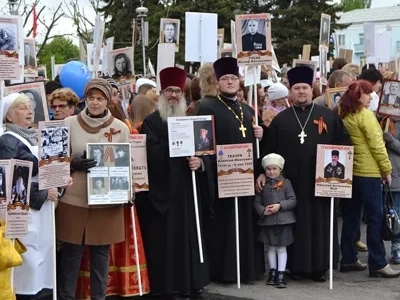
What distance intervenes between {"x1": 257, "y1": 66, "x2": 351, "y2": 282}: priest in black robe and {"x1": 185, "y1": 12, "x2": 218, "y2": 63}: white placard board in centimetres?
392

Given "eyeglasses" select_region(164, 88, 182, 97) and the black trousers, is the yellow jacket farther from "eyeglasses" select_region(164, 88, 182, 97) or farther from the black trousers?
the black trousers

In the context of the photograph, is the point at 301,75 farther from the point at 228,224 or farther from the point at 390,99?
the point at 228,224

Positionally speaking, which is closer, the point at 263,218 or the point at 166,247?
the point at 166,247

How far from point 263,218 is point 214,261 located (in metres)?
0.64

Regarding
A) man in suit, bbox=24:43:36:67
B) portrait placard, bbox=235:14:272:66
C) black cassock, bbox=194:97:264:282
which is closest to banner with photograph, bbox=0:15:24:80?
black cassock, bbox=194:97:264:282

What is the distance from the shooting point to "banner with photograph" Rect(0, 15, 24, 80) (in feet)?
21.5

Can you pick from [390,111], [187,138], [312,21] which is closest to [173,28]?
[390,111]

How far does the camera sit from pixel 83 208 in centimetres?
604

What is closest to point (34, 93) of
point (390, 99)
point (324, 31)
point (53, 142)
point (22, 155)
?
point (22, 155)

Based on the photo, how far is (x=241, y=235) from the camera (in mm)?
7445

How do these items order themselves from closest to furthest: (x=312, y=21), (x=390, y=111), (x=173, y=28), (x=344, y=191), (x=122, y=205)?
(x=122, y=205) < (x=344, y=191) < (x=390, y=111) < (x=173, y=28) < (x=312, y=21)

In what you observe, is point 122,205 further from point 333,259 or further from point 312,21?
point 312,21

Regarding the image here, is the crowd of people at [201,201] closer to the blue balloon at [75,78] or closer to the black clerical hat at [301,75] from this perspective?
the black clerical hat at [301,75]

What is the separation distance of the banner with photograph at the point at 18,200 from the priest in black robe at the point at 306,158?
288 cm
